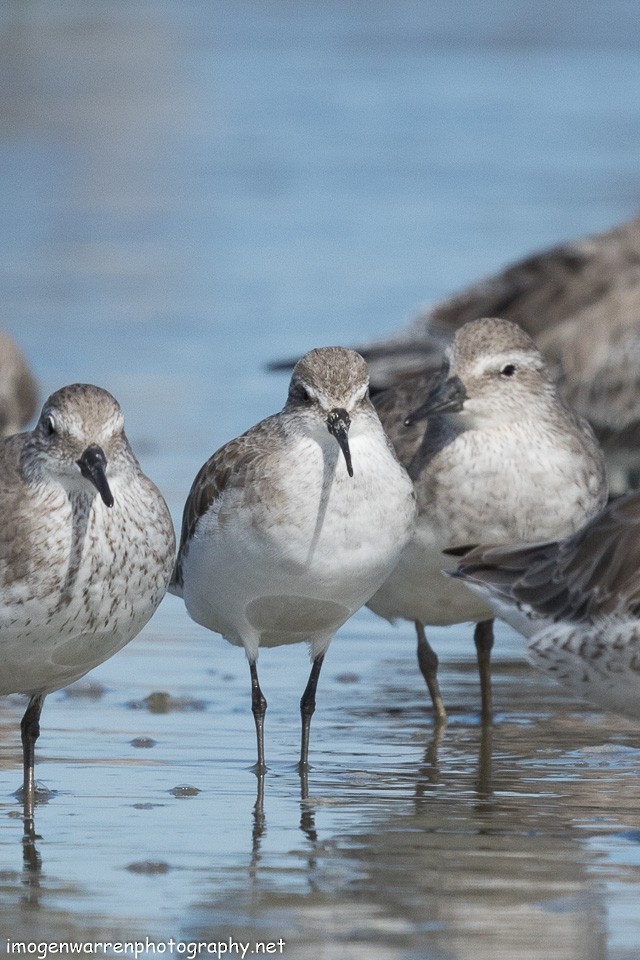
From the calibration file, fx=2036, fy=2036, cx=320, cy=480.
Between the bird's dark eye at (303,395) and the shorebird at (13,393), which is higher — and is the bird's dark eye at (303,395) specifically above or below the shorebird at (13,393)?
above

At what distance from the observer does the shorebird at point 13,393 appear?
12797 millimetres

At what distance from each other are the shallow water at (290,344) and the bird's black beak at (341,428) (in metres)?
1.09

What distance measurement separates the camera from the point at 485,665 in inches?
300

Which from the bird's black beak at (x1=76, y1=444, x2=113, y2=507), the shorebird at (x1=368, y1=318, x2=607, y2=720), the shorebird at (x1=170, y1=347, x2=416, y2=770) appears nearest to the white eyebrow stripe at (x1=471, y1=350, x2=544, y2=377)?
Result: the shorebird at (x1=368, y1=318, x2=607, y2=720)

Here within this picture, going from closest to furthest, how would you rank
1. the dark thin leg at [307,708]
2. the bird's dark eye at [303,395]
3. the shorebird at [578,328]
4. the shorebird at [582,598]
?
the shorebird at [582,598] < the bird's dark eye at [303,395] < the dark thin leg at [307,708] < the shorebird at [578,328]

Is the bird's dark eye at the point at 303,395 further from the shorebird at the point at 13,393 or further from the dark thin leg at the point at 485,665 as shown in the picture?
the shorebird at the point at 13,393

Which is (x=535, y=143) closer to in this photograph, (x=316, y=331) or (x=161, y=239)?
(x=161, y=239)

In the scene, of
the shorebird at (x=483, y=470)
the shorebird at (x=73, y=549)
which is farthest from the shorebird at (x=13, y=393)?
the shorebird at (x=73, y=549)

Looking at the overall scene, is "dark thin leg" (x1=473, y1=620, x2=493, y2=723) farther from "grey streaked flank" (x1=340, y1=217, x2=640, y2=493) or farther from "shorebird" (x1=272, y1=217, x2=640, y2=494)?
"grey streaked flank" (x1=340, y1=217, x2=640, y2=493)

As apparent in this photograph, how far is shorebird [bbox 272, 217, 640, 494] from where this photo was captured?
11805mm

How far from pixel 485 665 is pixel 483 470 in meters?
0.78

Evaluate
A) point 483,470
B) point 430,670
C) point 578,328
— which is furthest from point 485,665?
point 578,328

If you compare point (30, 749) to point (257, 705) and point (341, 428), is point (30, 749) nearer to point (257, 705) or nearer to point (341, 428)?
point (257, 705)

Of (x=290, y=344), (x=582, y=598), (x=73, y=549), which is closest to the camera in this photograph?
(x=73, y=549)
